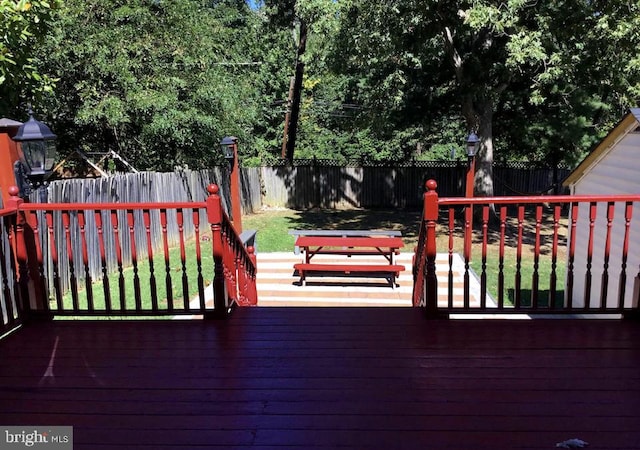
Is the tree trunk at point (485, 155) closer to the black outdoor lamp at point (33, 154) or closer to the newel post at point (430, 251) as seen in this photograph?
the newel post at point (430, 251)

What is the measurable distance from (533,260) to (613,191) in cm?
338

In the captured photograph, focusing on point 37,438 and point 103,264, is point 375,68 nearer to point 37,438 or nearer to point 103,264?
point 103,264

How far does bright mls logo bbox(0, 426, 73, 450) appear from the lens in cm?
222

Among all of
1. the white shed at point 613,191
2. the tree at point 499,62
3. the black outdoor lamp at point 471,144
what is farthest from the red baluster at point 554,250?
the tree at point 499,62

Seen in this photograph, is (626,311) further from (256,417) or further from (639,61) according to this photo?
(639,61)

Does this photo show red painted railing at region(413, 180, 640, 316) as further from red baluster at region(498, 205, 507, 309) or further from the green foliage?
the green foliage

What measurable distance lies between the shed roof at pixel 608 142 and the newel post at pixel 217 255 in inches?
140

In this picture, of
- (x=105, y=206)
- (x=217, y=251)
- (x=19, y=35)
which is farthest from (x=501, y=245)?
(x=19, y=35)

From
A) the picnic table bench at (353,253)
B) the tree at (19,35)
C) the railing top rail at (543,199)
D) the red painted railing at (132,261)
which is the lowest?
the picnic table bench at (353,253)

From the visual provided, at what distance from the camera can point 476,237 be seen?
11.9m

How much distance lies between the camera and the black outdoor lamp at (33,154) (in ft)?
11.5

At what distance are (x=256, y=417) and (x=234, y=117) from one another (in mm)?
10860

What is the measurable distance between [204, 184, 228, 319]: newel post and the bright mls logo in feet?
4.80

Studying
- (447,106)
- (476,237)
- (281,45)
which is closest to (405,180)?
(447,106)
